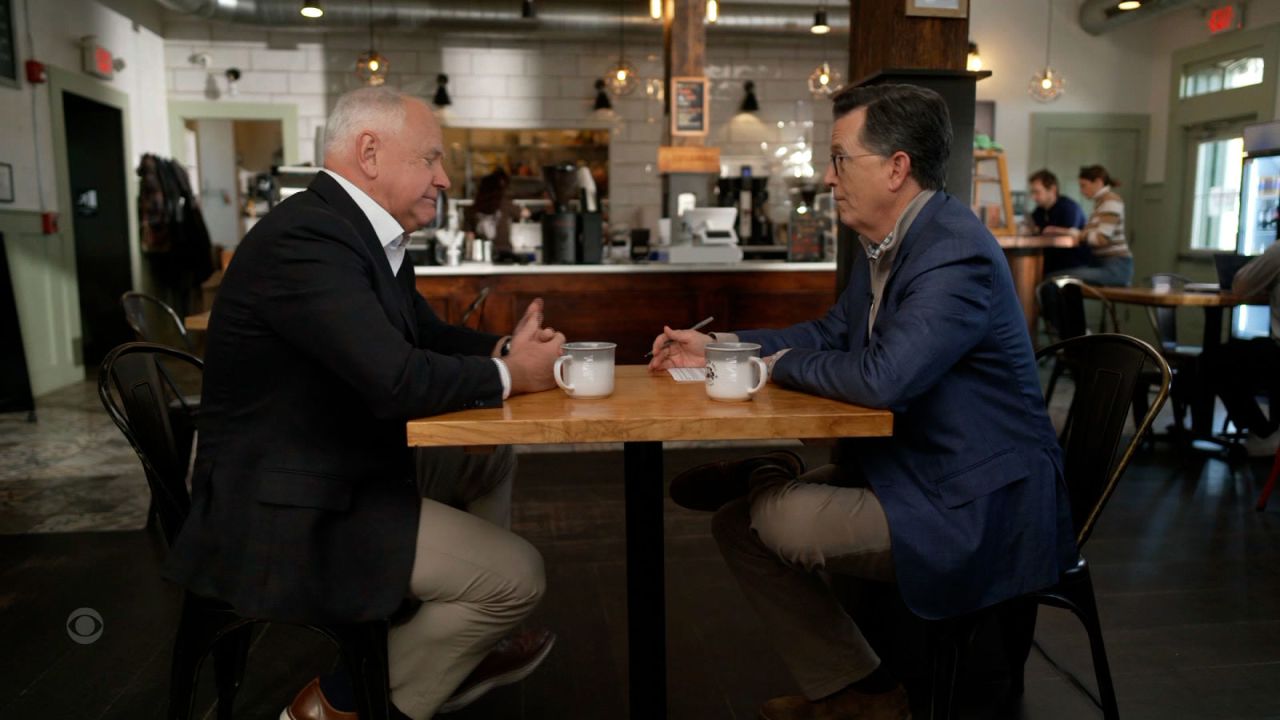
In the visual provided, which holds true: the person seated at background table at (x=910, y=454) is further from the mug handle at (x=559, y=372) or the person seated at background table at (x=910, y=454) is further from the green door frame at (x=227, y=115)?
the green door frame at (x=227, y=115)

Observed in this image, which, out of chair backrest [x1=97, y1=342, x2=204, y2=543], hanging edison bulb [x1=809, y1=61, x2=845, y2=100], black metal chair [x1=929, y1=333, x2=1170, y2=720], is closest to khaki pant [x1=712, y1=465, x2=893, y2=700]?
black metal chair [x1=929, y1=333, x2=1170, y2=720]

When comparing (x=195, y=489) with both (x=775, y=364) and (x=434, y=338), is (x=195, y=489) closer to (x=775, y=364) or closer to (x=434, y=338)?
(x=434, y=338)

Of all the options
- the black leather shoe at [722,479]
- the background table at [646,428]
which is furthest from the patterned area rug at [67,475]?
the background table at [646,428]

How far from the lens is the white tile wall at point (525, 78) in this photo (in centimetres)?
1002

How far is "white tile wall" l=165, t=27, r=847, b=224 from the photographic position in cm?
1002

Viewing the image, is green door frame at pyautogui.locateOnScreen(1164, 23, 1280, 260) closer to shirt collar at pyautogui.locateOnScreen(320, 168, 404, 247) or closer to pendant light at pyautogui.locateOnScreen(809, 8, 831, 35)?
pendant light at pyautogui.locateOnScreen(809, 8, 831, 35)

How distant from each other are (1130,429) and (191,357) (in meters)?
4.92

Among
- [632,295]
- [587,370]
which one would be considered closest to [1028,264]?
[632,295]

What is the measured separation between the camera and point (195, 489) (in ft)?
5.53

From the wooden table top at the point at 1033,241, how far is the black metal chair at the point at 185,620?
615 centimetres

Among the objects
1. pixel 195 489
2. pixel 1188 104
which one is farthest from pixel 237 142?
pixel 195 489

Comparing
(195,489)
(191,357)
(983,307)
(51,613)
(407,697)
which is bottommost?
(51,613)

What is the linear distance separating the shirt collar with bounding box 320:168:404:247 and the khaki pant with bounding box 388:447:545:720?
1.80 feet

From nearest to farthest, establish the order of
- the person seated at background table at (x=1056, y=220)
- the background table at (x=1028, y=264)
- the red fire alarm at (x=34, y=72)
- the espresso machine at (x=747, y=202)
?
the red fire alarm at (x=34, y=72), the background table at (x=1028, y=264), the person seated at background table at (x=1056, y=220), the espresso machine at (x=747, y=202)
